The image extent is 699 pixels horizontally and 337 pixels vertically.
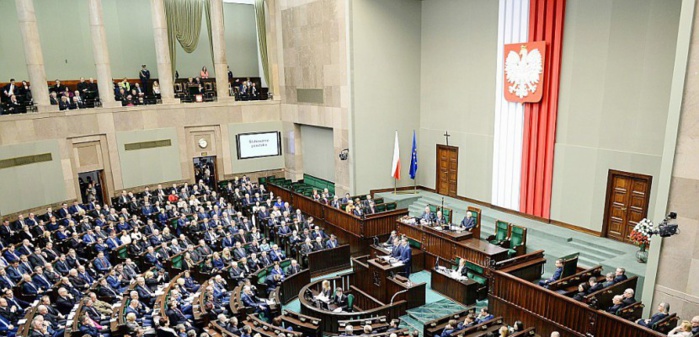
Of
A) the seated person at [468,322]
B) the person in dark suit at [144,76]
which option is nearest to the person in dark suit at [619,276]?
the seated person at [468,322]

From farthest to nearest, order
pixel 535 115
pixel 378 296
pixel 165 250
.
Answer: pixel 535 115 < pixel 165 250 < pixel 378 296

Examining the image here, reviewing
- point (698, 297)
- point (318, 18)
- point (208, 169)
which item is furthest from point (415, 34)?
point (698, 297)

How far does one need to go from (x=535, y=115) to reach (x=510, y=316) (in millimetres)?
6212

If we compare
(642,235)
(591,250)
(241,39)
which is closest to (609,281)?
(642,235)

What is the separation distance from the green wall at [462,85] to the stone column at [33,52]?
12764 mm

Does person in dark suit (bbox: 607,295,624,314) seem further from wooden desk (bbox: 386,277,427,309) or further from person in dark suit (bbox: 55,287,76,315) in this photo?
person in dark suit (bbox: 55,287,76,315)

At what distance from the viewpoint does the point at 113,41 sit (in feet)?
64.6

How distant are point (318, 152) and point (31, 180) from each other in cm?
978

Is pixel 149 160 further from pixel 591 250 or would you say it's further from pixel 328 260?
pixel 591 250

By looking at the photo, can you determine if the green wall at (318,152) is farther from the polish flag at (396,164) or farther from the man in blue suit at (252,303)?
the man in blue suit at (252,303)

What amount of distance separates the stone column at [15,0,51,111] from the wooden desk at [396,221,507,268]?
40.6 ft

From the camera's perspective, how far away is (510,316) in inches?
364

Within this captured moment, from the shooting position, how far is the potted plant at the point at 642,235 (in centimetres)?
829

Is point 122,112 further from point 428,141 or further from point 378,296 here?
point 378,296
